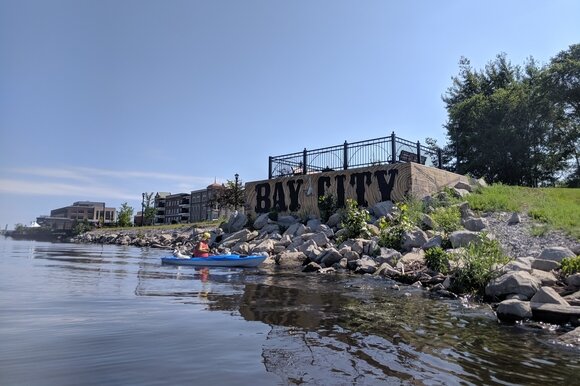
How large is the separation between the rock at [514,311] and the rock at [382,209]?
41.8ft

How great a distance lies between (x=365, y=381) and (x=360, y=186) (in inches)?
735

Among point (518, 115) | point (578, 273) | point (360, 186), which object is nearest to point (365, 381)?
point (578, 273)

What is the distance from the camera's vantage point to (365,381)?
447 cm

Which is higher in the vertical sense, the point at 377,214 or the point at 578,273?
the point at 377,214

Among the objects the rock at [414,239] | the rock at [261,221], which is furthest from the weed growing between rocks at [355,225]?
the rock at [261,221]

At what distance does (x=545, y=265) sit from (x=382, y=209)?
10.7 meters

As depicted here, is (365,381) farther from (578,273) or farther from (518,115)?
(518,115)

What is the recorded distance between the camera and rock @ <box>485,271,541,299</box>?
8.84 m

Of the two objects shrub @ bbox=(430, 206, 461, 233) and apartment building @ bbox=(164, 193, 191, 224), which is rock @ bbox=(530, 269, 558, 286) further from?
apartment building @ bbox=(164, 193, 191, 224)

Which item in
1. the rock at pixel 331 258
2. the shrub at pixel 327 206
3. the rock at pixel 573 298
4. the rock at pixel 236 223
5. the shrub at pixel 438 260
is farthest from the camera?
the rock at pixel 236 223

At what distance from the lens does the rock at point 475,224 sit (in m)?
16.1

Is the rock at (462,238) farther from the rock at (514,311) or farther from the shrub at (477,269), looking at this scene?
the rock at (514,311)

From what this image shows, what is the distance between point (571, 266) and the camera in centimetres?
1004

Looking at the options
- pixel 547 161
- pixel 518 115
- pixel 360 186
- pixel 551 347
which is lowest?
pixel 551 347
